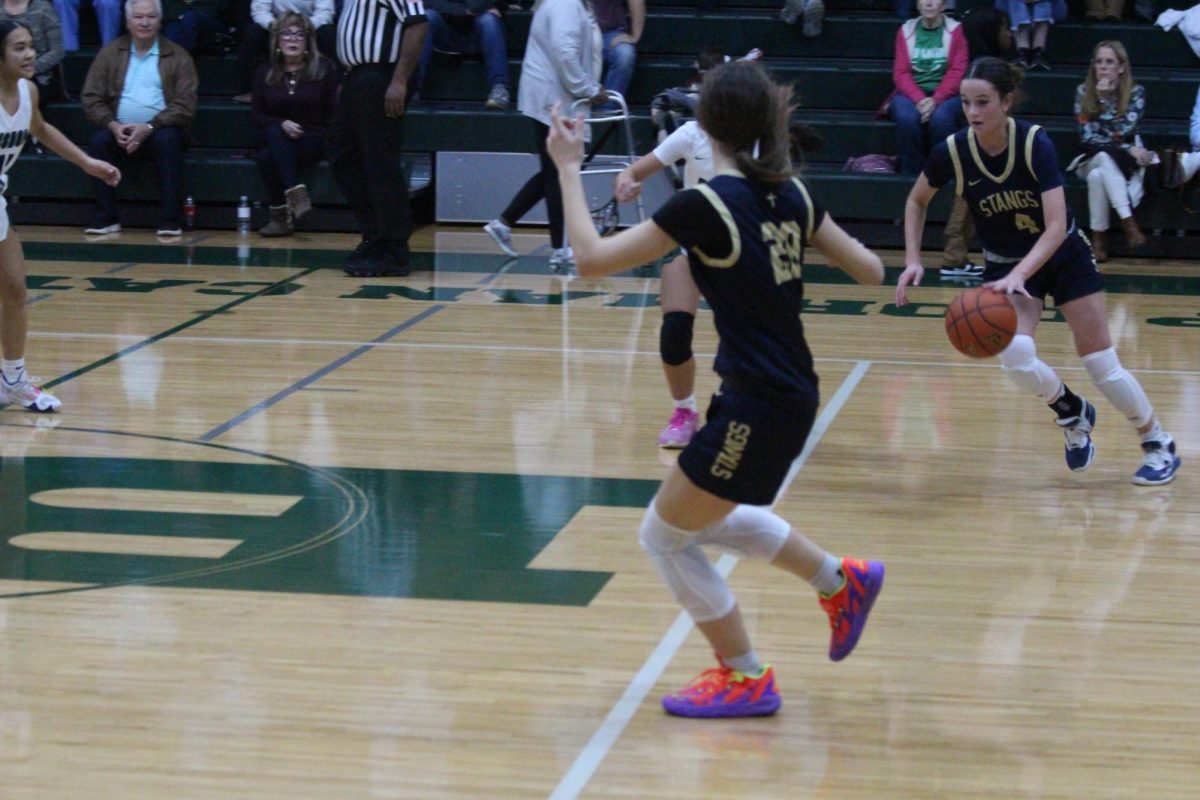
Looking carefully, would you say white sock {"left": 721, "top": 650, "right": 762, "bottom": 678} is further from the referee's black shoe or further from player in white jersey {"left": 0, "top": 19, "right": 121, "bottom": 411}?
the referee's black shoe

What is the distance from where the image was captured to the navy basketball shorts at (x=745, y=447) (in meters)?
3.55

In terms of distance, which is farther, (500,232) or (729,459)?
(500,232)

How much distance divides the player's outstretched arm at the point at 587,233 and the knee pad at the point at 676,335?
2418 mm

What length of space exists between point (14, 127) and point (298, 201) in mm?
4856

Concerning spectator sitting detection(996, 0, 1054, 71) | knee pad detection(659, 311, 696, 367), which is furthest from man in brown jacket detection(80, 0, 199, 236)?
knee pad detection(659, 311, 696, 367)

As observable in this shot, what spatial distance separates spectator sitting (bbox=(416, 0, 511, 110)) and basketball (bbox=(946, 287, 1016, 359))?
263 inches

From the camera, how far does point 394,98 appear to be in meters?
9.63

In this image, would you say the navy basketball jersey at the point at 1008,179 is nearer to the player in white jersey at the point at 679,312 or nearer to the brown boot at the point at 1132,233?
the player in white jersey at the point at 679,312

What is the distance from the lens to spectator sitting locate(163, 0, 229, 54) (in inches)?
485

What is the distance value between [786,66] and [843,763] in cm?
946

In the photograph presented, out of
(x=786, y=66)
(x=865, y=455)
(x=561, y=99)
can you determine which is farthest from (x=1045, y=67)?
(x=865, y=455)

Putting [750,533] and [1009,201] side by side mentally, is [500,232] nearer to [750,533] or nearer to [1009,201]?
[1009,201]

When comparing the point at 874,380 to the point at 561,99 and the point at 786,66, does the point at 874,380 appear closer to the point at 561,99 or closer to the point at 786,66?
the point at 561,99

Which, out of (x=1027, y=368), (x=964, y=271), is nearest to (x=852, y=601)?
(x=1027, y=368)
